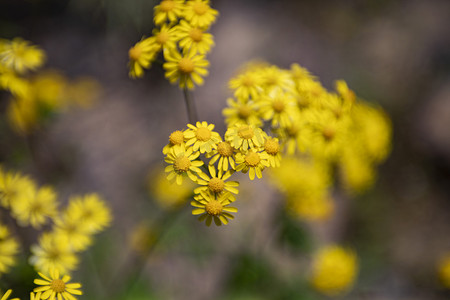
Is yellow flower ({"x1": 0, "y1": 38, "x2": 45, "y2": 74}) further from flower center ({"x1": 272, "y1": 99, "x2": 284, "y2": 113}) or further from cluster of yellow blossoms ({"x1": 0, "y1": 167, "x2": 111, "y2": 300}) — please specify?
flower center ({"x1": 272, "y1": 99, "x2": 284, "y2": 113})

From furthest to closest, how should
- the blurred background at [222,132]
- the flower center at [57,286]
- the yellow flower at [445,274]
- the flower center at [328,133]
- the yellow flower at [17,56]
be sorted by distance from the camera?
the blurred background at [222,132] → the yellow flower at [445,274] → the yellow flower at [17,56] → the flower center at [328,133] → the flower center at [57,286]

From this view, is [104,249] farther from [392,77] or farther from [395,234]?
[392,77]

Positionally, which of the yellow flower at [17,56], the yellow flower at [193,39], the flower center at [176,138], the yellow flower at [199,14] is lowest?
the flower center at [176,138]

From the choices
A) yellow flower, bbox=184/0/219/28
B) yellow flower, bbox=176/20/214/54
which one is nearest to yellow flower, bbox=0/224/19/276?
yellow flower, bbox=176/20/214/54

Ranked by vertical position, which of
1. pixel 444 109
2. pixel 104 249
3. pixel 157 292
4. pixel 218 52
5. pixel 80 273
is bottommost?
pixel 157 292

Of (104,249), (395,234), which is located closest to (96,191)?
(104,249)

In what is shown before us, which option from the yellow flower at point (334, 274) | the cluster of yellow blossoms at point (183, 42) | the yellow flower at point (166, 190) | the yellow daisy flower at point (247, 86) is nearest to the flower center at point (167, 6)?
the cluster of yellow blossoms at point (183, 42)

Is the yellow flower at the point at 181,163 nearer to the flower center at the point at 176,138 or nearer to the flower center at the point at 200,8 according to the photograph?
the flower center at the point at 176,138
